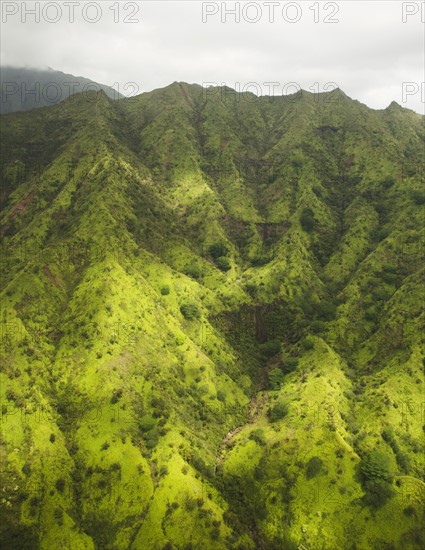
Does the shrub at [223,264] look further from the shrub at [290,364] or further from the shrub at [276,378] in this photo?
the shrub at [276,378]

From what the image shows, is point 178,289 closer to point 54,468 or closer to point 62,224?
point 62,224

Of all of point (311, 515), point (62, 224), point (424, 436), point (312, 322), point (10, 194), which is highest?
point (10, 194)

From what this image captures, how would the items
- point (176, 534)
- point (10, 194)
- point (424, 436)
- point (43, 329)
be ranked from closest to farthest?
point (176, 534), point (424, 436), point (43, 329), point (10, 194)

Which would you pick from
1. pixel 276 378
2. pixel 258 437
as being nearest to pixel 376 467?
pixel 258 437

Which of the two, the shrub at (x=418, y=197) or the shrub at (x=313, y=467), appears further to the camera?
the shrub at (x=418, y=197)

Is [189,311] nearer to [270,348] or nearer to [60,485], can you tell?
[270,348]

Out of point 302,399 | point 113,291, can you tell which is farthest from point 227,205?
point 302,399

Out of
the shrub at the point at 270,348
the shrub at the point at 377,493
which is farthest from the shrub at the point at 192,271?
the shrub at the point at 377,493
